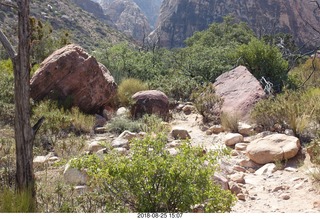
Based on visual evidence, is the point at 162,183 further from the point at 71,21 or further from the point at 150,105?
the point at 71,21

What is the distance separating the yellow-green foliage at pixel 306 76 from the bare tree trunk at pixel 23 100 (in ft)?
29.1

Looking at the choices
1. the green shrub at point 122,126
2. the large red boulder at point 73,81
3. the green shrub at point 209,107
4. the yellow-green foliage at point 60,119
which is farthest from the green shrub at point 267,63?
the yellow-green foliage at point 60,119

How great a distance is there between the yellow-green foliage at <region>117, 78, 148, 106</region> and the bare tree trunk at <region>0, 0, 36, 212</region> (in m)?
6.26

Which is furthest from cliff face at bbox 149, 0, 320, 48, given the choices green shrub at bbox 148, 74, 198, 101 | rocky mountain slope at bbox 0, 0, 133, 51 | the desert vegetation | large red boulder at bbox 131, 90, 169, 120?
large red boulder at bbox 131, 90, 169, 120

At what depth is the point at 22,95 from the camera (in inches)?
133

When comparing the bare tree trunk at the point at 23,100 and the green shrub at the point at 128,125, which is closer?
the bare tree trunk at the point at 23,100

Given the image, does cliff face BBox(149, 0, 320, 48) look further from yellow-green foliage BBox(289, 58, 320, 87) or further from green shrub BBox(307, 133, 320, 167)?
green shrub BBox(307, 133, 320, 167)

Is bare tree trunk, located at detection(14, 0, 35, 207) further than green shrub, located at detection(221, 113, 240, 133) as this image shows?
No

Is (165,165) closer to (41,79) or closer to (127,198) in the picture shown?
(127,198)

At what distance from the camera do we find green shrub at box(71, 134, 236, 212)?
3.14 metres

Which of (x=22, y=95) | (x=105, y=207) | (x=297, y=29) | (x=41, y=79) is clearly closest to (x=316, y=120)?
(x=105, y=207)

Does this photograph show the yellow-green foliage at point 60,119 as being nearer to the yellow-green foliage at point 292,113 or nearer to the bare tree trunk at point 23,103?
the yellow-green foliage at point 292,113

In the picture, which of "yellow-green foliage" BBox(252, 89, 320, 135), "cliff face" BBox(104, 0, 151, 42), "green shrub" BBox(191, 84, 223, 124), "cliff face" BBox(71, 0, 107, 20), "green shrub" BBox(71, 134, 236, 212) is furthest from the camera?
"cliff face" BBox(104, 0, 151, 42)

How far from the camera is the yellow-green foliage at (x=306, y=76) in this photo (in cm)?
1221
